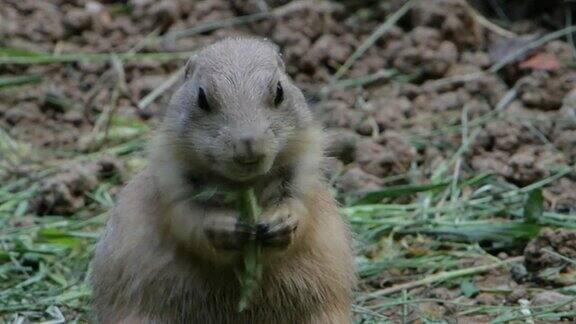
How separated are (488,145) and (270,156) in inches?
136

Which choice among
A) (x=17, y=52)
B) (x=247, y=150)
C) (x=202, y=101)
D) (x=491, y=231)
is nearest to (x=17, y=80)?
(x=17, y=52)

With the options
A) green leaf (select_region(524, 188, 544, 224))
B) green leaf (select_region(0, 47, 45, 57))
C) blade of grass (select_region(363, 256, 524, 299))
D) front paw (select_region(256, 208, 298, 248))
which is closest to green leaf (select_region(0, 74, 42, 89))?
green leaf (select_region(0, 47, 45, 57))

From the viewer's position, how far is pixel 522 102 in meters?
8.12

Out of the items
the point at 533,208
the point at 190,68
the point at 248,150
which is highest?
the point at 190,68

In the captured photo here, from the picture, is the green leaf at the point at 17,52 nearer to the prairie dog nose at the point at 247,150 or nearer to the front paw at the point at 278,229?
the front paw at the point at 278,229

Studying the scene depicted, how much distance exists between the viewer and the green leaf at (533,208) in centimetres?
654

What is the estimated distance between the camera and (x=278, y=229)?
4695 mm

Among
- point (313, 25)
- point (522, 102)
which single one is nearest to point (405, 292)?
point (522, 102)

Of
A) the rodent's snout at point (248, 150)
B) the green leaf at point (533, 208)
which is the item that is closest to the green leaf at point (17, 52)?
the green leaf at point (533, 208)

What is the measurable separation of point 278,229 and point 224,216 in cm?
22

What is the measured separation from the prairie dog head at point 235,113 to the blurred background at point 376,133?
19.1 inches

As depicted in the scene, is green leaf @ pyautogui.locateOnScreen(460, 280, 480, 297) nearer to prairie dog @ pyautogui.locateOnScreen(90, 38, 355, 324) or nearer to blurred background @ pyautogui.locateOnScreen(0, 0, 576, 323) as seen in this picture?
blurred background @ pyautogui.locateOnScreen(0, 0, 576, 323)

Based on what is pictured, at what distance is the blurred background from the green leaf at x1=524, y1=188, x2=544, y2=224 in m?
0.01

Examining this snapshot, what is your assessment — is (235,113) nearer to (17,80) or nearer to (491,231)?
(491,231)
